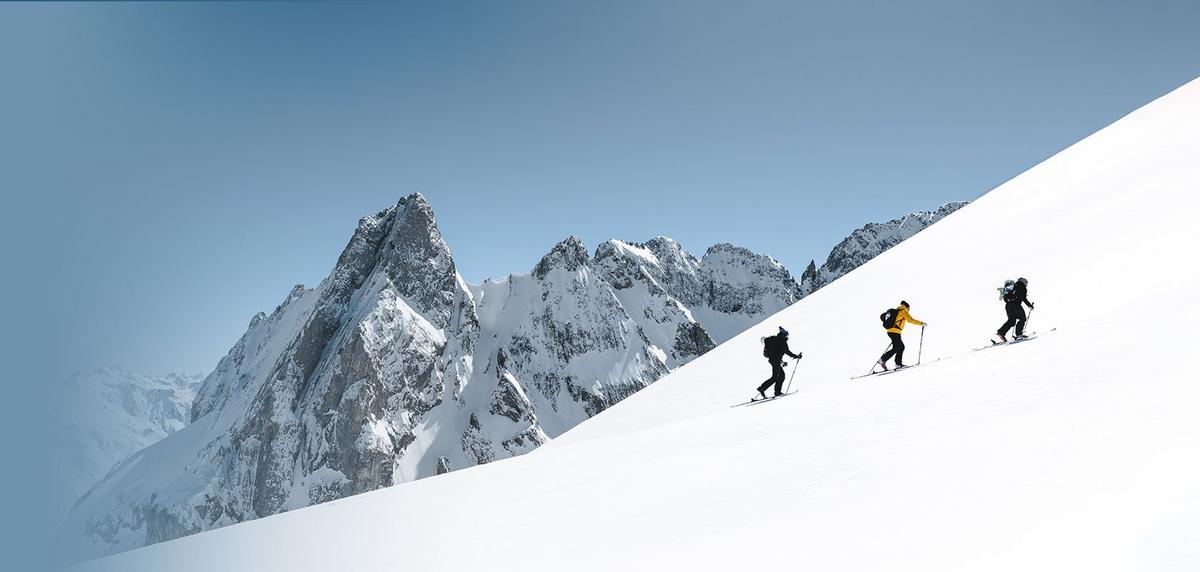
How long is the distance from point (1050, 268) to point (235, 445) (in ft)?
622

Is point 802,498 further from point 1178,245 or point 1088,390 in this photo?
point 1178,245

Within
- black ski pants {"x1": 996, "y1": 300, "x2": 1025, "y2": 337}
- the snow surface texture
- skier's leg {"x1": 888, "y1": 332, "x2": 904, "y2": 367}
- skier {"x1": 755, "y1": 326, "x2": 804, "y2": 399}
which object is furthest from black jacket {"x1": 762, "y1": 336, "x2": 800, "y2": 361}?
black ski pants {"x1": 996, "y1": 300, "x2": 1025, "y2": 337}

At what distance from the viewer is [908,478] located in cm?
562

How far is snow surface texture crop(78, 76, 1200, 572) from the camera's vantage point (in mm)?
4449

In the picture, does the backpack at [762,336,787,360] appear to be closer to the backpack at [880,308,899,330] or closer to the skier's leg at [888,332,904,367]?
the backpack at [880,308,899,330]

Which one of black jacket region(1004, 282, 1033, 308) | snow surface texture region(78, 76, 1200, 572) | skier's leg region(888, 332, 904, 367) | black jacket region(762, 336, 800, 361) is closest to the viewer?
snow surface texture region(78, 76, 1200, 572)

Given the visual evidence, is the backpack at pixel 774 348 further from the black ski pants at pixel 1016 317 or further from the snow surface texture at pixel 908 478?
the black ski pants at pixel 1016 317

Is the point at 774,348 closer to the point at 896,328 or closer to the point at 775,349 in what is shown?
the point at 775,349

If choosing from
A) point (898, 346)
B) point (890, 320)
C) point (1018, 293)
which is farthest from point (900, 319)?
point (1018, 293)

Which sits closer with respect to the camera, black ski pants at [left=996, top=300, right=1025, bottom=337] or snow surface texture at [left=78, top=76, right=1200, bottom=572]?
snow surface texture at [left=78, top=76, right=1200, bottom=572]

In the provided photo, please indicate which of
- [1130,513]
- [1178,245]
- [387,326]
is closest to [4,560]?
[1130,513]

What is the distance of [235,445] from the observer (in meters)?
159

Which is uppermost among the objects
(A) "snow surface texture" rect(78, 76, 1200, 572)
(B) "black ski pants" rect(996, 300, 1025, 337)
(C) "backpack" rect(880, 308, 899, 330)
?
(C) "backpack" rect(880, 308, 899, 330)

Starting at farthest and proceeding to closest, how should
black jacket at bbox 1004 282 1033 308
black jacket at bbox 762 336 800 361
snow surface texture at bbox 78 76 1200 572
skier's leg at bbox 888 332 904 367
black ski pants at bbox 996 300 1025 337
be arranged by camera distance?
black jacket at bbox 762 336 800 361, skier's leg at bbox 888 332 904 367, black jacket at bbox 1004 282 1033 308, black ski pants at bbox 996 300 1025 337, snow surface texture at bbox 78 76 1200 572
